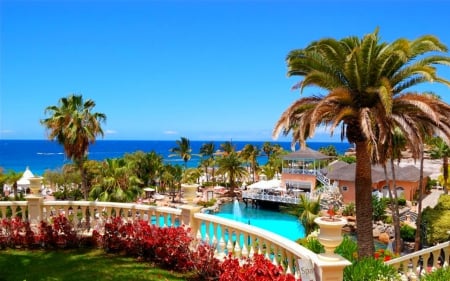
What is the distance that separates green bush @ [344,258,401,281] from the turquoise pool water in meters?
25.9

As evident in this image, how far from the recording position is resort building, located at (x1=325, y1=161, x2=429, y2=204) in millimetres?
39500

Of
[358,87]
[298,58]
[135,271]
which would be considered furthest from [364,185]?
[135,271]

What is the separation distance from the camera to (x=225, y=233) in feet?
30.5

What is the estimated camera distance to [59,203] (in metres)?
11.2

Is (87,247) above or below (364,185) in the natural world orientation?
below

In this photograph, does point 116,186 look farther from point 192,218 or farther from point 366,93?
point 366,93

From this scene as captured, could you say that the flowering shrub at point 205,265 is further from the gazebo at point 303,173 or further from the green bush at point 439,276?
the gazebo at point 303,173

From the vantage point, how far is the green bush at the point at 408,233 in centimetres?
2727

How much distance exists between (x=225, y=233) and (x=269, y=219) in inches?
1244

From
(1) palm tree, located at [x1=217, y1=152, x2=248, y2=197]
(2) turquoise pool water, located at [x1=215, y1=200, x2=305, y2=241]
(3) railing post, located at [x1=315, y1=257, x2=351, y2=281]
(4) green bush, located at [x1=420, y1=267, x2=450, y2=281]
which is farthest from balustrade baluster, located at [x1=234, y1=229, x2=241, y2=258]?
(1) palm tree, located at [x1=217, y1=152, x2=248, y2=197]

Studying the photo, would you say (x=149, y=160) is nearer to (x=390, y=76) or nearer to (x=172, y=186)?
(x=172, y=186)

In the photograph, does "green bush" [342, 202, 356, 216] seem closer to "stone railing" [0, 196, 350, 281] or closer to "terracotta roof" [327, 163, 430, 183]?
"terracotta roof" [327, 163, 430, 183]

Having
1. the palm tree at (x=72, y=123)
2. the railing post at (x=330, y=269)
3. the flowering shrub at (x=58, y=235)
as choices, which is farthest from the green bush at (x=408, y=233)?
the railing post at (x=330, y=269)

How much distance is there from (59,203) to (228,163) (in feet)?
130
